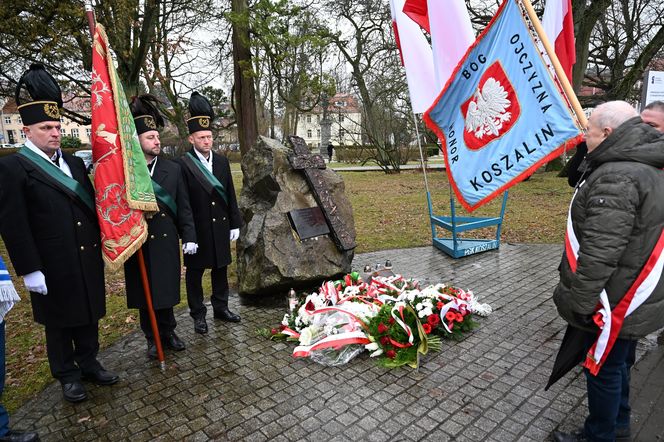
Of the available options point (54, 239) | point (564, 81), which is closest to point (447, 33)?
point (564, 81)

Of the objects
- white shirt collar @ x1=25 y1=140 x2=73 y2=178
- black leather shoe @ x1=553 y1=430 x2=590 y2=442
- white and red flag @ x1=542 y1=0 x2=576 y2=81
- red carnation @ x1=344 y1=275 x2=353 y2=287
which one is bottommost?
black leather shoe @ x1=553 y1=430 x2=590 y2=442

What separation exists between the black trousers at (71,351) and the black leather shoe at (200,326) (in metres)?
1.07

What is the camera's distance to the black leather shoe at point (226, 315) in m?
4.77

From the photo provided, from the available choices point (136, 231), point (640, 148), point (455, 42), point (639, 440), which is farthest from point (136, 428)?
point (455, 42)

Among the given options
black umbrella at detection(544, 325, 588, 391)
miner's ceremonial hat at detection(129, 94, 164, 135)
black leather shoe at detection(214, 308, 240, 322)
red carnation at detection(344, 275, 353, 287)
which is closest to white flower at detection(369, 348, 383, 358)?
red carnation at detection(344, 275, 353, 287)

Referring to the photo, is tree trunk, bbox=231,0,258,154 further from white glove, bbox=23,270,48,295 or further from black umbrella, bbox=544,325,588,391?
black umbrella, bbox=544,325,588,391

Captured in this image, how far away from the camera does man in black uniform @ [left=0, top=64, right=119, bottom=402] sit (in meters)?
2.95

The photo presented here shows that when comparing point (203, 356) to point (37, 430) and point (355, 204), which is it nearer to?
point (37, 430)

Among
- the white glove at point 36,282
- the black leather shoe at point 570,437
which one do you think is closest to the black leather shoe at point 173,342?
the white glove at point 36,282

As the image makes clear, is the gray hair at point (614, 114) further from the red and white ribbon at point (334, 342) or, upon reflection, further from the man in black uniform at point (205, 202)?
the man in black uniform at point (205, 202)

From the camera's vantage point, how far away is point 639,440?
8.98ft

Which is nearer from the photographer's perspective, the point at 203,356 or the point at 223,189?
the point at 203,356

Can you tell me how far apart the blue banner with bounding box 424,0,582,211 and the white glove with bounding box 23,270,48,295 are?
4.27 metres

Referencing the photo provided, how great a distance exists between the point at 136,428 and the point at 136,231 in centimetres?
144
